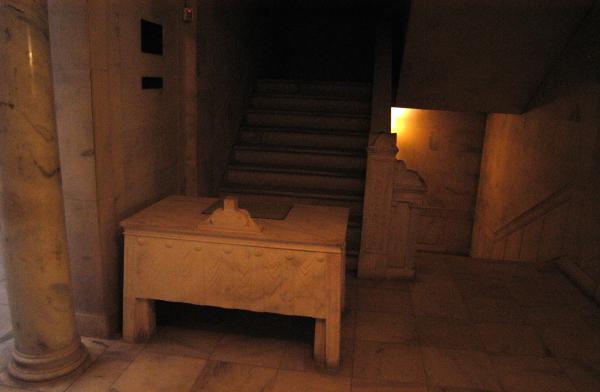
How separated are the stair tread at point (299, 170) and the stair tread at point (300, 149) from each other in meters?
0.19

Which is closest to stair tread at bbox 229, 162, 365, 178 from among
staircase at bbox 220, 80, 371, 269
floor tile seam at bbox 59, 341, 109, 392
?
staircase at bbox 220, 80, 371, 269

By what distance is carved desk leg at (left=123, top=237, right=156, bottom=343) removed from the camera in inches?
131

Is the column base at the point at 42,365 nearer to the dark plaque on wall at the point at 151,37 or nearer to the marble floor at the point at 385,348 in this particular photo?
the marble floor at the point at 385,348

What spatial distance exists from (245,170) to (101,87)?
2580 mm

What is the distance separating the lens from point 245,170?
5.65m

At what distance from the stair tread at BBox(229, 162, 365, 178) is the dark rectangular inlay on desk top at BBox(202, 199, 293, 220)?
5.45 feet

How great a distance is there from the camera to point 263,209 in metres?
3.74

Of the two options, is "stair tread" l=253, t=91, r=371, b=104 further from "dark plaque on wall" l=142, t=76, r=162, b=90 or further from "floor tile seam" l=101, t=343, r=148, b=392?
"floor tile seam" l=101, t=343, r=148, b=392

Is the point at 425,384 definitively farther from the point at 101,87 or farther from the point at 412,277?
the point at 101,87

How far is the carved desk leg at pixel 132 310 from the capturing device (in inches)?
131

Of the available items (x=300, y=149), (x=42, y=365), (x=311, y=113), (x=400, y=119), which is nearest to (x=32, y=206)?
(x=42, y=365)

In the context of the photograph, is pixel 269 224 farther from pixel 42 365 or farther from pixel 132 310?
pixel 42 365

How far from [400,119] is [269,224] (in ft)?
16.2

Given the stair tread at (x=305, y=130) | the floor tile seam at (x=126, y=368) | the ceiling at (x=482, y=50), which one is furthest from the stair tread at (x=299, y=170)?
the floor tile seam at (x=126, y=368)
